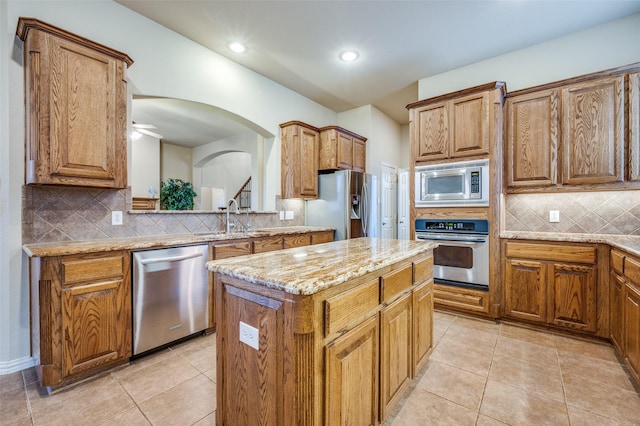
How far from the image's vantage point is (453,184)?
3.16 m

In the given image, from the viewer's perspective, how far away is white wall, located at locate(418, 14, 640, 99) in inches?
109

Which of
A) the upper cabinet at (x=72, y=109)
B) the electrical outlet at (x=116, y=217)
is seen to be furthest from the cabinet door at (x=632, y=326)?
the electrical outlet at (x=116, y=217)

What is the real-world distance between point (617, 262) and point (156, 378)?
3651mm

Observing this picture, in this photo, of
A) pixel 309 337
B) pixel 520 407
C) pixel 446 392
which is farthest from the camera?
pixel 446 392

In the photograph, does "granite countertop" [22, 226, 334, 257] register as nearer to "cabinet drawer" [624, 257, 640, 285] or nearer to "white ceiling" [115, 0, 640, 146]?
"white ceiling" [115, 0, 640, 146]

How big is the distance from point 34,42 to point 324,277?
2577 millimetres

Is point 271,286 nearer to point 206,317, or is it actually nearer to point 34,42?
point 206,317

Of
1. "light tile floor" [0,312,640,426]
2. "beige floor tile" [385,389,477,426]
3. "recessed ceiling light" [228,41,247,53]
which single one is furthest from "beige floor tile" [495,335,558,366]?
"recessed ceiling light" [228,41,247,53]

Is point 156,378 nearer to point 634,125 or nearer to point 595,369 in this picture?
point 595,369

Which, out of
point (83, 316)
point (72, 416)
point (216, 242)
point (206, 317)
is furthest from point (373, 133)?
point (72, 416)

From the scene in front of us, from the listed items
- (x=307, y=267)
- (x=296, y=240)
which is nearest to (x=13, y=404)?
(x=307, y=267)

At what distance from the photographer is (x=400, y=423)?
155cm

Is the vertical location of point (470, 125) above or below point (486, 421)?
above

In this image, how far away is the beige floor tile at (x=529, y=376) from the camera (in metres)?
1.84
